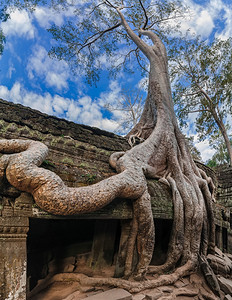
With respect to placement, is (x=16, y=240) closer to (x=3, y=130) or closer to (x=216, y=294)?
(x=3, y=130)

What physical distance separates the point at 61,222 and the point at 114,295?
1507mm

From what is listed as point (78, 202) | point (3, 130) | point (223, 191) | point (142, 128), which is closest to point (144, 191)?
point (78, 202)

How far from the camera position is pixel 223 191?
690 centimetres

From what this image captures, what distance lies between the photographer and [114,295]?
1.84m

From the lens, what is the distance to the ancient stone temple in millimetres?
1580

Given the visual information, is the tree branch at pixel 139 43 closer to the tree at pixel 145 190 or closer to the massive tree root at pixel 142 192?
the tree at pixel 145 190

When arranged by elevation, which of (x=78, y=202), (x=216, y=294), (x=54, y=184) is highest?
(x=54, y=184)

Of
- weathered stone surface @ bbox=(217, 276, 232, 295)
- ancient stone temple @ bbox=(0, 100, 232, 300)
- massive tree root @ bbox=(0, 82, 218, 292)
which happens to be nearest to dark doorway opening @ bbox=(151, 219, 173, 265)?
ancient stone temple @ bbox=(0, 100, 232, 300)

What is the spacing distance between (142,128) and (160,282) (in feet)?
11.8

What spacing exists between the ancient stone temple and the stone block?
323mm

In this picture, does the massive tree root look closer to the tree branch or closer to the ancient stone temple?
the ancient stone temple

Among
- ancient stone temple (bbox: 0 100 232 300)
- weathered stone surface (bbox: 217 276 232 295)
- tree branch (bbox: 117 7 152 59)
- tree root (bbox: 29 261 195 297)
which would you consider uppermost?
tree branch (bbox: 117 7 152 59)

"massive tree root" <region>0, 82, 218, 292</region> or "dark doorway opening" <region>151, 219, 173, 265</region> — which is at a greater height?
"massive tree root" <region>0, 82, 218, 292</region>

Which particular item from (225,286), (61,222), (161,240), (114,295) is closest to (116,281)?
(114,295)
